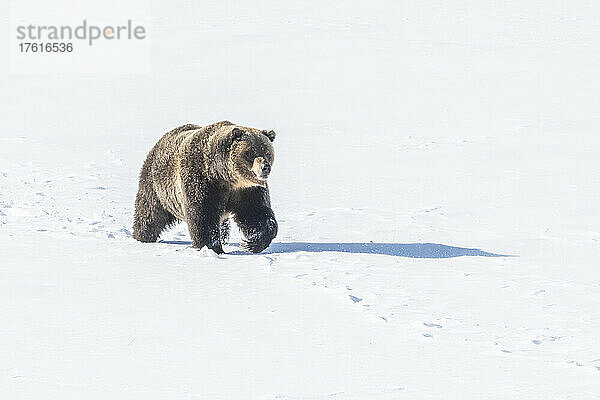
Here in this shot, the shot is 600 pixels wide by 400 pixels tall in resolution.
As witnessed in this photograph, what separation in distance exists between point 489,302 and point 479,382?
1.56 meters

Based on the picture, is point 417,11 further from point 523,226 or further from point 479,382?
point 479,382

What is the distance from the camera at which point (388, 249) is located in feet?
25.0

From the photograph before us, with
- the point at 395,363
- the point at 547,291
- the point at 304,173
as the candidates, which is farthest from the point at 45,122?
the point at 395,363

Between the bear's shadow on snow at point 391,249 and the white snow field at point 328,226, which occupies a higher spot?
the white snow field at point 328,226

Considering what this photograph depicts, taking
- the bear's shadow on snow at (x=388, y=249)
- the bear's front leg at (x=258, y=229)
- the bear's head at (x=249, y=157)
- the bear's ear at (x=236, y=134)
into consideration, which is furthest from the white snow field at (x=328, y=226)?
the bear's ear at (x=236, y=134)

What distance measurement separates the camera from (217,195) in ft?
24.6

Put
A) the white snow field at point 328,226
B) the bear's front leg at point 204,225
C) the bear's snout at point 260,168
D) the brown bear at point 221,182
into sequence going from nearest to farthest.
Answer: the white snow field at point 328,226, the bear's snout at point 260,168, the brown bear at point 221,182, the bear's front leg at point 204,225

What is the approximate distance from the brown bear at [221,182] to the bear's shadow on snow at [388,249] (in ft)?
0.85

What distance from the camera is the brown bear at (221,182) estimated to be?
23.8 feet

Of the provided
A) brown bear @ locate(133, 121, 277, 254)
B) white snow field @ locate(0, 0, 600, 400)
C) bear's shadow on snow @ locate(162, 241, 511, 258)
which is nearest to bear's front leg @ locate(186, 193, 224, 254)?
brown bear @ locate(133, 121, 277, 254)

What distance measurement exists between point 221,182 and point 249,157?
388mm

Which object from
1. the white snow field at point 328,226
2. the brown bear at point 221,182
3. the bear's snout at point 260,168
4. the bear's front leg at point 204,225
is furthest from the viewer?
the bear's front leg at point 204,225

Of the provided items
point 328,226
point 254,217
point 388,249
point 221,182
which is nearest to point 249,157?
point 221,182

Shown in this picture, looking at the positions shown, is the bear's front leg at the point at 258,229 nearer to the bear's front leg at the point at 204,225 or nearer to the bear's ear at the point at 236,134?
the bear's front leg at the point at 204,225
